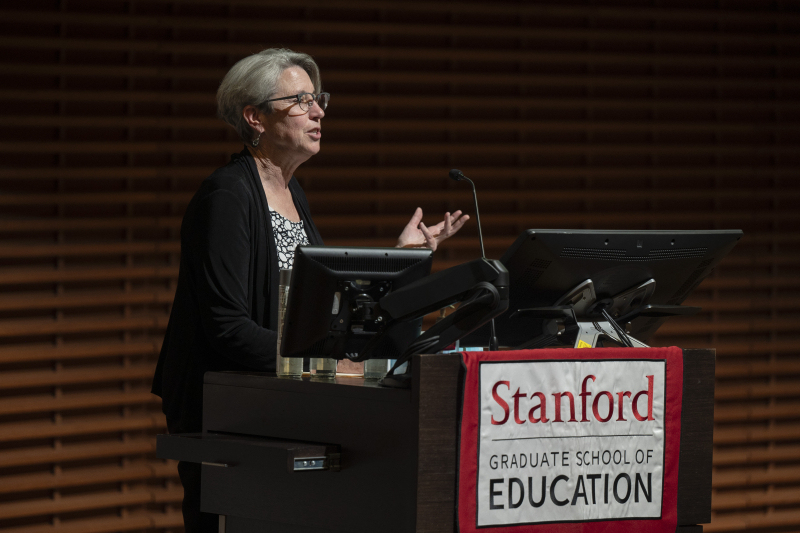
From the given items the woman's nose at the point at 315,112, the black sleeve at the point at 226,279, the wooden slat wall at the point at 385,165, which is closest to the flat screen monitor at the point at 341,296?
the black sleeve at the point at 226,279

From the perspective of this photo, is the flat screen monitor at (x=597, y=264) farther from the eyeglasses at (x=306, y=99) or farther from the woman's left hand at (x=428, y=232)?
the eyeglasses at (x=306, y=99)

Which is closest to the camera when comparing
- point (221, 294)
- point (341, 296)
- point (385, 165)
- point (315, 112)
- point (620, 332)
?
point (341, 296)

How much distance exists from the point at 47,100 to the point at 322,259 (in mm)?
2762

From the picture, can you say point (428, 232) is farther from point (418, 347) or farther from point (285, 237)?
point (418, 347)

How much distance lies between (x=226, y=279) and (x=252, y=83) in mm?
657

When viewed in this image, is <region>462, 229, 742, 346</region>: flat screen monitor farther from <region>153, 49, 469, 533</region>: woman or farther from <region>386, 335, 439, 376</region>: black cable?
<region>153, 49, 469, 533</region>: woman

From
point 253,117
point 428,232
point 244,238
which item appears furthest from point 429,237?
point 253,117

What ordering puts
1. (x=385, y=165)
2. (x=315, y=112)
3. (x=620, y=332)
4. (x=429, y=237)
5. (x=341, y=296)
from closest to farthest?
1. (x=341, y=296)
2. (x=620, y=332)
3. (x=429, y=237)
4. (x=315, y=112)
5. (x=385, y=165)

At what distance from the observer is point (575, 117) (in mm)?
5086

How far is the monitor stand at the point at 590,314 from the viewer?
6.75 ft

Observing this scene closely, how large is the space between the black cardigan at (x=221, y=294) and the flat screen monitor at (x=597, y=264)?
59 centimetres

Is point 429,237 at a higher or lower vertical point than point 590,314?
higher

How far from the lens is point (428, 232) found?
2.67 meters

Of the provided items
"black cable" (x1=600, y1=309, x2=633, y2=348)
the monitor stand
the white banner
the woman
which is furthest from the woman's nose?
the white banner
